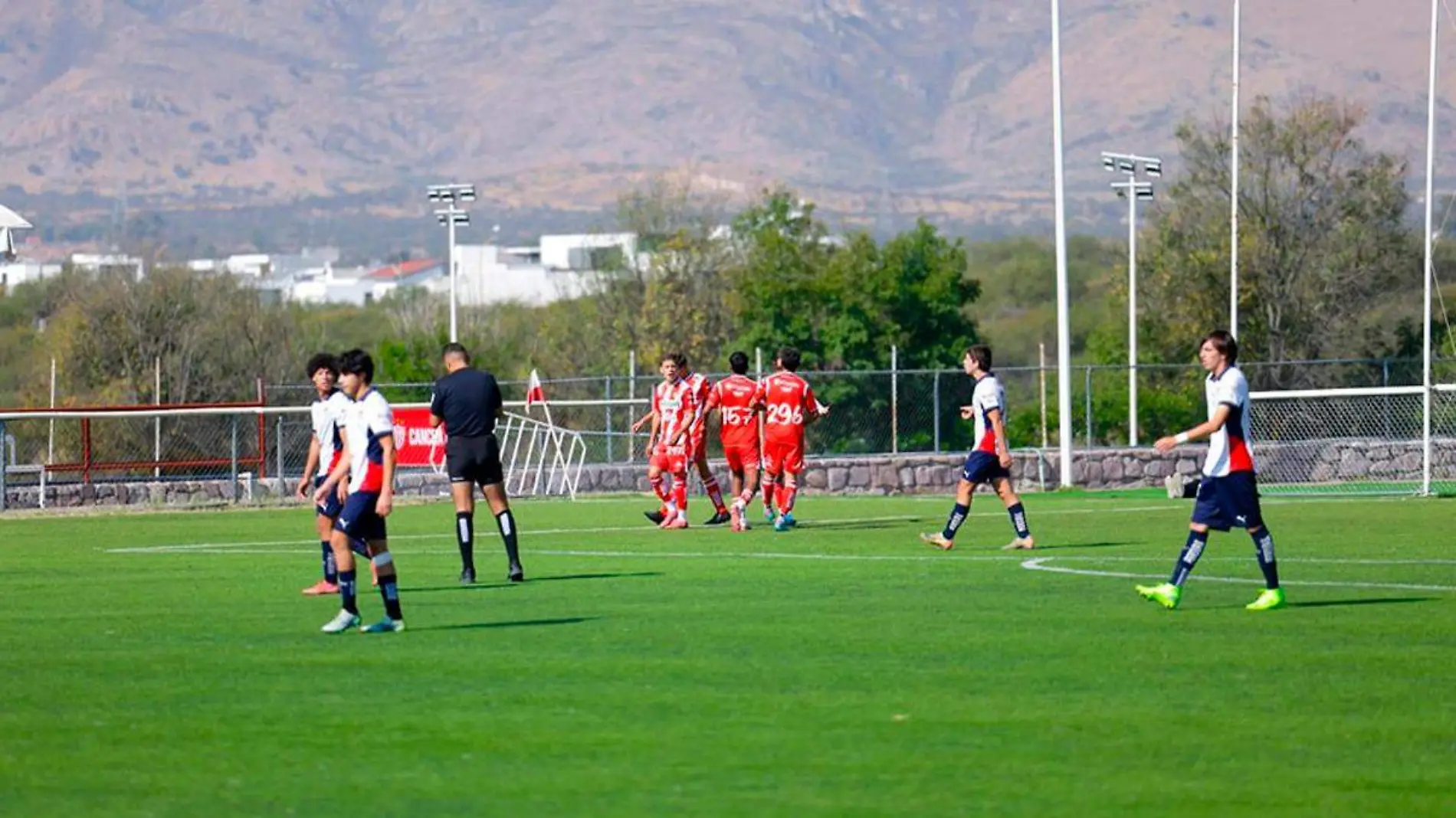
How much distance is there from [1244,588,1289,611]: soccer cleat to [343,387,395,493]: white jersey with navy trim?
566 centimetres

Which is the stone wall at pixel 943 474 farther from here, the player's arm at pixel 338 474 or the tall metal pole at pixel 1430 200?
the player's arm at pixel 338 474

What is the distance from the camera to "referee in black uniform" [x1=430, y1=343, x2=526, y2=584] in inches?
741

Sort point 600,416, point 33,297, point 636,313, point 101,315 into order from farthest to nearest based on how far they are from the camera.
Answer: point 33,297
point 636,313
point 101,315
point 600,416

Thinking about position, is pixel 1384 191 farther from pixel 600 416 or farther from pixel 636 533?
pixel 636 533

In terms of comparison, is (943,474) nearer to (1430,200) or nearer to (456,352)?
(1430,200)

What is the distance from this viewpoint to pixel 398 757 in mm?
9781

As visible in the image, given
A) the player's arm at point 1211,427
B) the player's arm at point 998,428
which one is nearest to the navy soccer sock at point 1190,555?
the player's arm at point 1211,427

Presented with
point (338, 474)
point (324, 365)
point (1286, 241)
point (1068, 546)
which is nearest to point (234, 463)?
point (1068, 546)

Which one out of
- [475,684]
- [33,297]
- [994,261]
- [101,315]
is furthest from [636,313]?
[994,261]

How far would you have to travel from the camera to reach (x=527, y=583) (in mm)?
18672

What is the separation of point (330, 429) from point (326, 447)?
278mm

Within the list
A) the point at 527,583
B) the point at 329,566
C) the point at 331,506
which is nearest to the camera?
the point at 331,506

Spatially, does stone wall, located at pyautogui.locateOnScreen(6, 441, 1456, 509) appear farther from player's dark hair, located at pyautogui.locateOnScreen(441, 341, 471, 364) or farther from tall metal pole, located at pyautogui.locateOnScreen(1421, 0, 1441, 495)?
player's dark hair, located at pyautogui.locateOnScreen(441, 341, 471, 364)

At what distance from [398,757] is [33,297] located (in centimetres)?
11023
